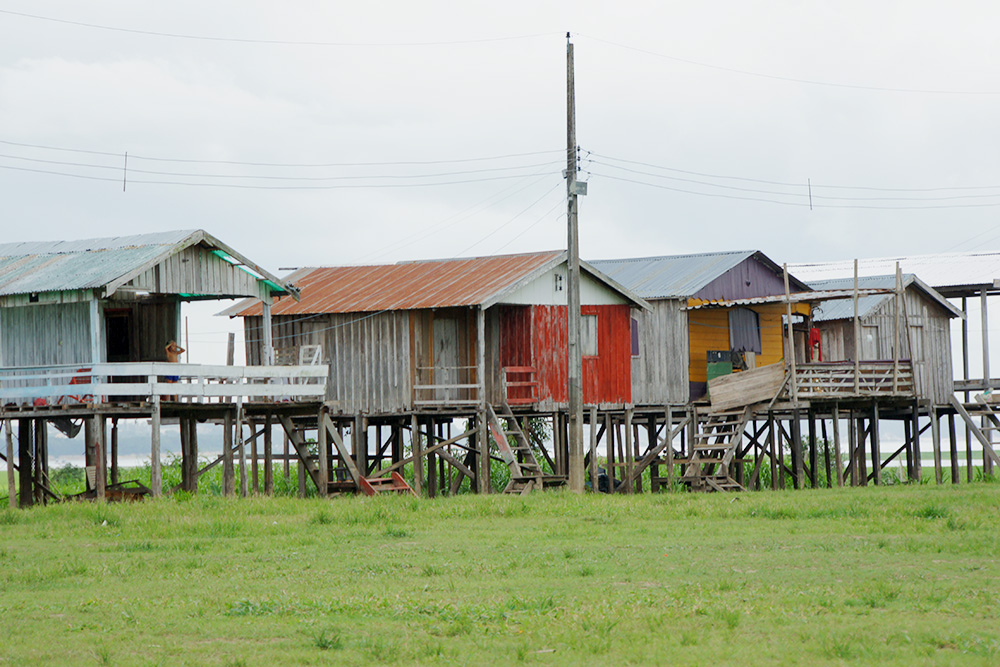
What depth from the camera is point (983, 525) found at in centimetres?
1931

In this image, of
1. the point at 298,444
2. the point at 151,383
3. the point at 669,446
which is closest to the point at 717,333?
the point at 669,446

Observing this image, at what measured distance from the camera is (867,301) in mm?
39812

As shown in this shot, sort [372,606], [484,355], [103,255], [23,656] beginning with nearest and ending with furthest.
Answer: [23,656]
[372,606]
[103,255]
[484,355]

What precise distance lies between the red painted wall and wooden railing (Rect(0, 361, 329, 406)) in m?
5.01

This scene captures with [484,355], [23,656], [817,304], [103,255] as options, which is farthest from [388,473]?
[23,656]

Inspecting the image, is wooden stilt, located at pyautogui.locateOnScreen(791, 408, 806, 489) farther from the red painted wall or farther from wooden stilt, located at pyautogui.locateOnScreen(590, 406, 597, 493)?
wooden stilt, located at pyautogui.locateOnScreen(590, 406, 597, 493)

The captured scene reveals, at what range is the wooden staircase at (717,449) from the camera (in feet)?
104

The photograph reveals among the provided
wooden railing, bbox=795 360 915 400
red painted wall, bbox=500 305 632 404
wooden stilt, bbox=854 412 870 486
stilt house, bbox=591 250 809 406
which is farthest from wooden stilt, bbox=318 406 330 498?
wooden stilt, bbox=854 412 870 486

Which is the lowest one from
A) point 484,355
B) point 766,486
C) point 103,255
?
point 766,486

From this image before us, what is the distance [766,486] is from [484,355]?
16.4 m

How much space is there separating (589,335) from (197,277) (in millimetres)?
10280

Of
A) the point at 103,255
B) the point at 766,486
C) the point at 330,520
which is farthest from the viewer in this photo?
the point at 766,486

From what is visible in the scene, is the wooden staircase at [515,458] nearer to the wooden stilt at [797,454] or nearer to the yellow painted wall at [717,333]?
the yellow painted wall at [717,333]

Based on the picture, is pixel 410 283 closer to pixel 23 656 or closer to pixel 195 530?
pixel 195 530
